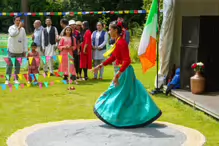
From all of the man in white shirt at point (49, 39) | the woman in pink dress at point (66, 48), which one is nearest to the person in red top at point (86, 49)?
the woman in pink dress at point (66, 48)

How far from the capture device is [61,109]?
311 inches

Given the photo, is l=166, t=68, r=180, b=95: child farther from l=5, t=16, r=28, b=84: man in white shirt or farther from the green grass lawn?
l=5, t=16, r=28, b=84: man in white shirt

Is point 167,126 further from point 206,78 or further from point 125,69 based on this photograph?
point 206,78

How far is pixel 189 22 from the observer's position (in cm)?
893

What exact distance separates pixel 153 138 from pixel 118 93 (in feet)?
2.99

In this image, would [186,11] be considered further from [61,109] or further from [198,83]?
[61,109]

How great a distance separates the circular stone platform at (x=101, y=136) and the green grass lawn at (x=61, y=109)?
0.25m

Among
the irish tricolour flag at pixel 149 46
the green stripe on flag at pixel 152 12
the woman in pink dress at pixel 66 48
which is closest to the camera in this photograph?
the irish tricolour flag at pixel 149 46

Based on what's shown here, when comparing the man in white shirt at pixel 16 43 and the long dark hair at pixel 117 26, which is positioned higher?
the long dark hair at pixel 117 26

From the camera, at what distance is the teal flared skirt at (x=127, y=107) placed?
611 cm

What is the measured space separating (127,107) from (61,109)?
2114mm

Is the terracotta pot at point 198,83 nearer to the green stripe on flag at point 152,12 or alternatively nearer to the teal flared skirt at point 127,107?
the green stripe on flag at point 152,12

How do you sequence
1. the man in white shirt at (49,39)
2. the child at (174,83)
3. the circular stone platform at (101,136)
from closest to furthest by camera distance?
the circular stone platform at (101,136)
the child at (174,83)
the man in white shirt at (49,39)

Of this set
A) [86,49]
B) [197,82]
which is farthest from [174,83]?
[86,49]
